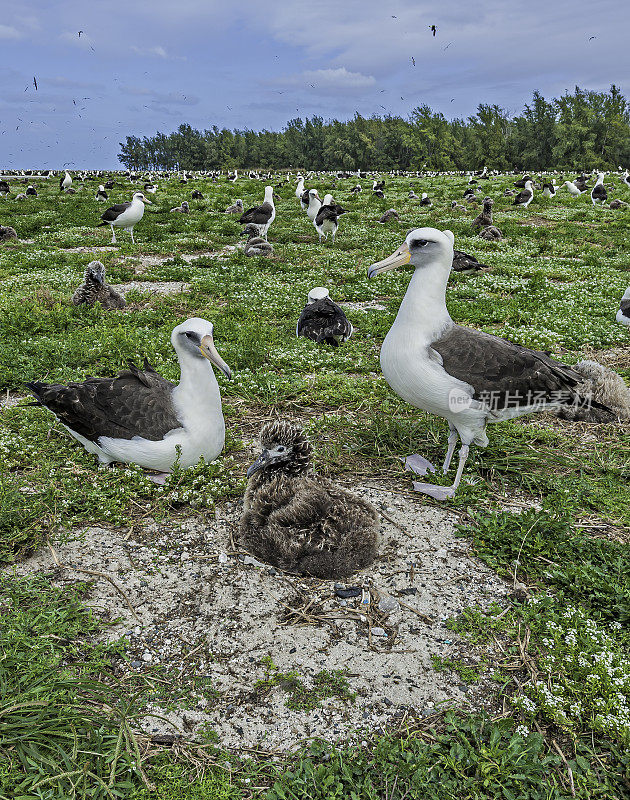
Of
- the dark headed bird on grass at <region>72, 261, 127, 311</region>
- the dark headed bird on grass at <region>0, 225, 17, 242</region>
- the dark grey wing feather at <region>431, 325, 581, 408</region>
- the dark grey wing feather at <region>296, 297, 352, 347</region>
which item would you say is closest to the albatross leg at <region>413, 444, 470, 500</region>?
the dark grey wing feather at <region>431, 325, 581, 408</region>

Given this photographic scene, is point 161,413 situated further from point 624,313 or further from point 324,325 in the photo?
point 624,313

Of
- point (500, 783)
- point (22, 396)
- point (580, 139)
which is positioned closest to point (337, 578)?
point (500, 783)

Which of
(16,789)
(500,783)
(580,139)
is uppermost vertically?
(580,139)

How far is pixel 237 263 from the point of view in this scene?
16.2 metres

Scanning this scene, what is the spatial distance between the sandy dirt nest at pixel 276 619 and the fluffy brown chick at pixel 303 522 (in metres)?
0.15

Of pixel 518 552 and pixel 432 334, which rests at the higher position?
pixel 432 334

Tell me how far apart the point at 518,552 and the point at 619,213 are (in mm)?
27467

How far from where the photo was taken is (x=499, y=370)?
5273 millimetres

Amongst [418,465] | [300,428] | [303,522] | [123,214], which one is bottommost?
[418,465]

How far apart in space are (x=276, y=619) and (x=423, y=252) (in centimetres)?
371

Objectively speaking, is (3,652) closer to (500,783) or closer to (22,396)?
(500,783)

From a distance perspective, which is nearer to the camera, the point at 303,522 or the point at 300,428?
the point at 303,522

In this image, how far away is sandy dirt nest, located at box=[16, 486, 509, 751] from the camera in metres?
3.39

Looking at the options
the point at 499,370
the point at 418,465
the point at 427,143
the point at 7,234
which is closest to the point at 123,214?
the point at 7,234
